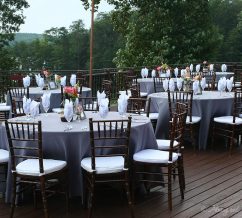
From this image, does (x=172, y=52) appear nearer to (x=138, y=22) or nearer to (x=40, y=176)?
(x=138, y=22)

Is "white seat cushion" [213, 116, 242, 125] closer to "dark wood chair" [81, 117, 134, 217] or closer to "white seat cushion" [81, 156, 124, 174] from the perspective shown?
"dark wood chair" [81, 117, 134, 217]

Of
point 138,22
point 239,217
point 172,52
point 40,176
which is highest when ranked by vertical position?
point 138,22

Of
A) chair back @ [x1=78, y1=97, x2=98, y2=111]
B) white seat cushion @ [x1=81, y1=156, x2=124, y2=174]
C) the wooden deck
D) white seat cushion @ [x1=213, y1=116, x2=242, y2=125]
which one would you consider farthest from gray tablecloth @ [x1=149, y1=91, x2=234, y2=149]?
white seat cushion @ [x1=81, y1=156, x2=124, y2=174]

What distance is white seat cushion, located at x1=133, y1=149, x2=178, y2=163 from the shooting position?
14.5 feet

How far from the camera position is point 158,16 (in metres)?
19.5

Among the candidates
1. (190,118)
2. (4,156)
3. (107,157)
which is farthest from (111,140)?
(190,118)

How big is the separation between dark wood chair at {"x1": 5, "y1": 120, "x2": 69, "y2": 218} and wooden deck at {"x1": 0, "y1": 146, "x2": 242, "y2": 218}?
0.76ft

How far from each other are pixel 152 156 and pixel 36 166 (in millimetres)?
1121

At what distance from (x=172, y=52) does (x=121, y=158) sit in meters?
15.5

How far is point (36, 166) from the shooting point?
4.15 m

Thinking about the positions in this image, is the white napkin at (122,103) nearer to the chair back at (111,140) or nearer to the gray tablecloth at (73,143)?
the gray tablecloth at (73,143)

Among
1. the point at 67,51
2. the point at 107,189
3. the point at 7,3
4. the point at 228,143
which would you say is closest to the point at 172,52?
the point at 7,3

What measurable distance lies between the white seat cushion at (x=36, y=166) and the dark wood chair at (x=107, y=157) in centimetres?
23

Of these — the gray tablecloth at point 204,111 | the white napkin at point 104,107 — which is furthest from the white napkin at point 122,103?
the gray tablecloth at point 204,111
